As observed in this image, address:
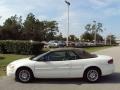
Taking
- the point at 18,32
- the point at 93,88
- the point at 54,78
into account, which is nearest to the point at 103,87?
the point at 93,88

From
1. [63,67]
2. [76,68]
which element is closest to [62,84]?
[63,67]

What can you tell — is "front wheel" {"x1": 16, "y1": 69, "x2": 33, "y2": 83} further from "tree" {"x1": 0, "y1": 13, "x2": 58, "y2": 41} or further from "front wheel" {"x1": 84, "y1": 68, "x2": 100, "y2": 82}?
"tree" {"x1": 0, "y1": 13, "x2": 58, "y2": 41}

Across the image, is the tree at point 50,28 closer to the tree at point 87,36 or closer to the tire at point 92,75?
the tree at point 87,36

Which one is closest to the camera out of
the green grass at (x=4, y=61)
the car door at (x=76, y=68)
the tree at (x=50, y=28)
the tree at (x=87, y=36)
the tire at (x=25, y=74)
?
the car door at (x=76, y=68)

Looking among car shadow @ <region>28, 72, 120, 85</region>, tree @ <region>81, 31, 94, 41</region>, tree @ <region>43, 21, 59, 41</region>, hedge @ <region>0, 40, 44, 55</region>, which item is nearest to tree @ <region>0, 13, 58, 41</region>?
tree @ <region>43, 21, 59, 41</region>

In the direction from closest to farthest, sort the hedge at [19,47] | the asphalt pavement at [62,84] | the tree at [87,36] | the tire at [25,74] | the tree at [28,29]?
the asphalt pavement at [62,84], the tire at [25,74], the hedge at [19,47], the tree at [28,29], the tree at [87,36]

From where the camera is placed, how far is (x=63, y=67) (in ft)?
39.4

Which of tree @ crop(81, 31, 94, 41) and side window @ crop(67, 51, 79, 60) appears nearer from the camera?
side window @ crop(67, 51, 79, 60)

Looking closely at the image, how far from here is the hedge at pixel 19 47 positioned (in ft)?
98.3

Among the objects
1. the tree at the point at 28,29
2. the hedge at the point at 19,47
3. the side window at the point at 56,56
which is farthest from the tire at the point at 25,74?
the tree at the point at 28,29

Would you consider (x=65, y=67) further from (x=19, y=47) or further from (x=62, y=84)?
(x=19, y=47)

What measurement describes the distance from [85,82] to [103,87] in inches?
51.9

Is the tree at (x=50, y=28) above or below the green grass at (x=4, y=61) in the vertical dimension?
above

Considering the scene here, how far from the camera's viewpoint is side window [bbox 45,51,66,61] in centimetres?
1224
